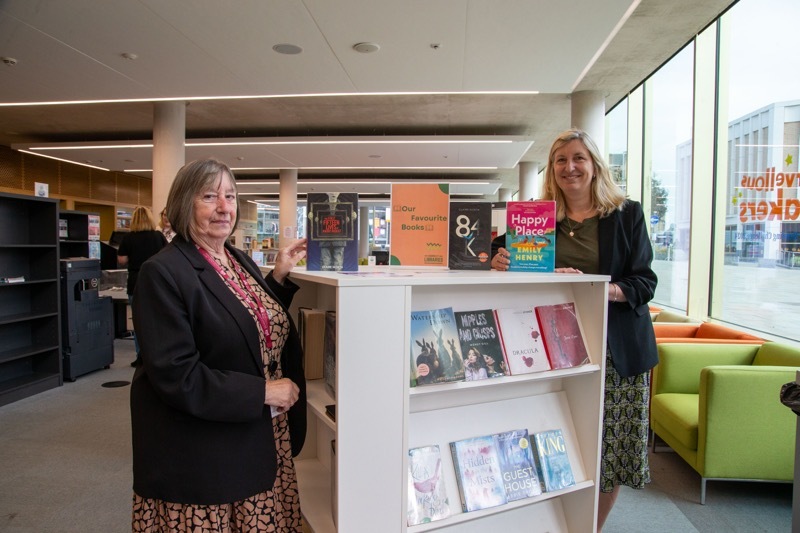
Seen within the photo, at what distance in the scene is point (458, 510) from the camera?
1755 millimetres

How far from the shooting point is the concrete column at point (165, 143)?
7.06m

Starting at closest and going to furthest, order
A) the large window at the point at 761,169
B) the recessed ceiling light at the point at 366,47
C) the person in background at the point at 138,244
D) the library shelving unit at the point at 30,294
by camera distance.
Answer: the large window at the point at 761,169, the recessed ceiling light at the point at 366,47, the library shelving unit at the point at 30,294, the person in background at the point at 138,244

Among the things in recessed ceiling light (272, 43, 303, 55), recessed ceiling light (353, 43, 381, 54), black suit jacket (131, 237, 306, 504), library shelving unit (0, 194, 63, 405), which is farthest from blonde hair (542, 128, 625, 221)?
library shelving unit (0, 194, 63, 405)

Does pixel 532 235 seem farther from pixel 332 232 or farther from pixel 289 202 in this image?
pixel 289 202

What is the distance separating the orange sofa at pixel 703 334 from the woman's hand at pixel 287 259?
10.6ft

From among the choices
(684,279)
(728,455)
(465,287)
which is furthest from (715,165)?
(465,287)

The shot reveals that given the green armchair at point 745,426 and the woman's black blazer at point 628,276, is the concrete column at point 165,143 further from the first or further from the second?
the green armchair at point 745,426

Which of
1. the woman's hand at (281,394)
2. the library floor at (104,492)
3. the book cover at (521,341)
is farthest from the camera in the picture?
the library floor at (104,492)

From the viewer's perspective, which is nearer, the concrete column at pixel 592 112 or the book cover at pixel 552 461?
the book cover at pixel 552 461

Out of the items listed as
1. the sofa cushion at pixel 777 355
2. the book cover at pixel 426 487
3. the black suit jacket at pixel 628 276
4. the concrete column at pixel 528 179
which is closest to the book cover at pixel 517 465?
the book cover at pixel 426 487

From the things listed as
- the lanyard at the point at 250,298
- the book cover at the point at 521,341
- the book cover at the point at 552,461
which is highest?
the lanyard at the point at 250,298

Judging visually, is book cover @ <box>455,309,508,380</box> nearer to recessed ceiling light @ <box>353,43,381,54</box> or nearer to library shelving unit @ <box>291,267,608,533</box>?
library shelving unit @ <box>291,267,608,533</box>

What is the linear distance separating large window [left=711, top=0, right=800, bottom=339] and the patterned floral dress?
166 inches

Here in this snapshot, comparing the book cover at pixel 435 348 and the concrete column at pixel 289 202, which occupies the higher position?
the concrete column at pixel 289 202
